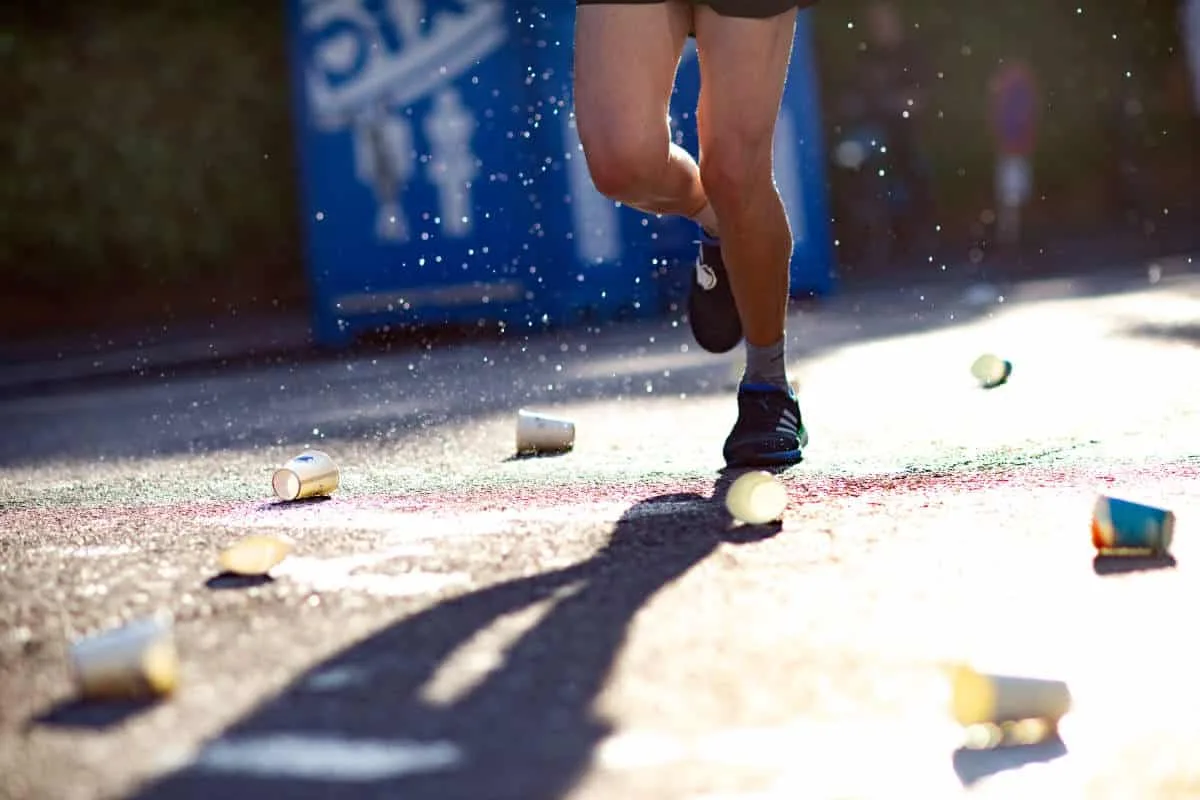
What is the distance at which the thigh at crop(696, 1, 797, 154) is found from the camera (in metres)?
4.03

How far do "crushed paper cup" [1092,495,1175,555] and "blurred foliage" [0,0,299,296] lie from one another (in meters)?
13.5

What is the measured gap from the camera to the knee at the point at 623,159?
414 centimetres

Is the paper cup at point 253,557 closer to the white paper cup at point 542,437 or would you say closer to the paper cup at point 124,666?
the paper cup at point 124,666

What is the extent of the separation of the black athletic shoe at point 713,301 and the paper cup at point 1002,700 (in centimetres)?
262

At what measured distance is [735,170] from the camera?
413cm

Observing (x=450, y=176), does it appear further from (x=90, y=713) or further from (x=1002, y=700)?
(x=1002, y=700)

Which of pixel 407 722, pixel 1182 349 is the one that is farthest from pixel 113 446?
pixel 407 722

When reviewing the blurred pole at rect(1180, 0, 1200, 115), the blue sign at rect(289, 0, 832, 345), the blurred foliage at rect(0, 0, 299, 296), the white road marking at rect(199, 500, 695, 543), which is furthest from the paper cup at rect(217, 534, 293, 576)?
the blurred pole at rect(1180, 0, 1200, 115)

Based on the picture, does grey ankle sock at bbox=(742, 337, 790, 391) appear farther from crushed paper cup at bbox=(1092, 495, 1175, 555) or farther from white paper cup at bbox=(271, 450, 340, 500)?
crushed paper cup at bbox=(1092, 495, 1175, 555)

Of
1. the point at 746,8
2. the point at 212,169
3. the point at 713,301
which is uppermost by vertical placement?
the point at 212,169

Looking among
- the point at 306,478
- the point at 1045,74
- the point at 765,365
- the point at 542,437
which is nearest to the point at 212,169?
the point at 1045,74

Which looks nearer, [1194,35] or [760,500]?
[760,500]

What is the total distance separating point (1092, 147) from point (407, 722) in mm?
17203

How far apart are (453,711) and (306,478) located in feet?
6.84
